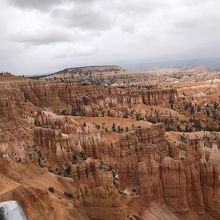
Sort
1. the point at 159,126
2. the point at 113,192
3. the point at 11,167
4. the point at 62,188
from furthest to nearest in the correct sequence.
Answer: the point at 159,126 → the point at 62,188 → the point at 11,167 → the point at 113,192

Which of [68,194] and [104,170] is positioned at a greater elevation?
[104,170]

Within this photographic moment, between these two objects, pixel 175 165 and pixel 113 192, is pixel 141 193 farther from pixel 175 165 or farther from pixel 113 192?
pixel 113 192

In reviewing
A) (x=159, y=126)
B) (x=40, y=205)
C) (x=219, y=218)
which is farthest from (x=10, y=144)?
(x=40, y=205)

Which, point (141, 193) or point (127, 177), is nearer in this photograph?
point (141, 193)

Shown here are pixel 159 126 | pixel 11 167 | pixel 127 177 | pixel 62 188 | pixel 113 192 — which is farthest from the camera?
pixel 159 126

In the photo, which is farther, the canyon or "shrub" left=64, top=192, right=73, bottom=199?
"shrub" left=64, top=192, right=73, bottom=199

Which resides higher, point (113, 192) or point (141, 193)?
point (113, 192)

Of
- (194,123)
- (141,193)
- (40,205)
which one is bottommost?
(194,123)

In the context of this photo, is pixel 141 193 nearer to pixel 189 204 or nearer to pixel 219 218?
pixel 189 204

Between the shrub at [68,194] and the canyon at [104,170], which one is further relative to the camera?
the shrub at [68,194]

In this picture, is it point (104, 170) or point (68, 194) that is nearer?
point (104, 170)
